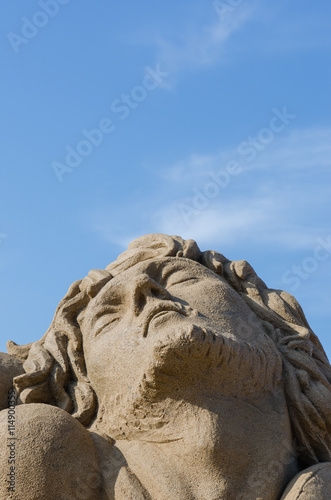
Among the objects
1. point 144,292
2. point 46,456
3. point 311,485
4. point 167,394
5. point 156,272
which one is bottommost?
point 311,485

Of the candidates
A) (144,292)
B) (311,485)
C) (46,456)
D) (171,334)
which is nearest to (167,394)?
(171,334)

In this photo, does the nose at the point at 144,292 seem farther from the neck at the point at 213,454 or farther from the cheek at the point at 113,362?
the neck at the point at 213,454

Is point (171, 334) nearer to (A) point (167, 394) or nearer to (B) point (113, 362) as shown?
(A) point (167, 394)

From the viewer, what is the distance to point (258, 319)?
5879 mm

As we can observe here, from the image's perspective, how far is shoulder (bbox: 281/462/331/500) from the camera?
4.82m

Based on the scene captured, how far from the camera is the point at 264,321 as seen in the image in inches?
234

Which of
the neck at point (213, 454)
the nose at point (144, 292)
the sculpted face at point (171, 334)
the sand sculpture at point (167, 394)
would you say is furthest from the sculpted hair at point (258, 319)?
the nose at point (144, 292)

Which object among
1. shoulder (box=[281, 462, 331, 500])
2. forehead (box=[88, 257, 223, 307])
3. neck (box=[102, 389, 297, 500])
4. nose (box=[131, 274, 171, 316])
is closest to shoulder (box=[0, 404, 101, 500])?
neck (box=[102, 389, 297, 500])

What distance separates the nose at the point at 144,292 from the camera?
17.9ft

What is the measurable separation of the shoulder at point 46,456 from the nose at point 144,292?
90 cm

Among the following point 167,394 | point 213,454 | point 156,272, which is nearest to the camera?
point 213,454

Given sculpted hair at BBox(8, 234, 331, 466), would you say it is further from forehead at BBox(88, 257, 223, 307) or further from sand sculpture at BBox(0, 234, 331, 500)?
forehead at BBox(88, 257, 223, 307)

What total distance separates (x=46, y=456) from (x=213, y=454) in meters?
1.01

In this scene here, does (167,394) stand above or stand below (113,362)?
below
